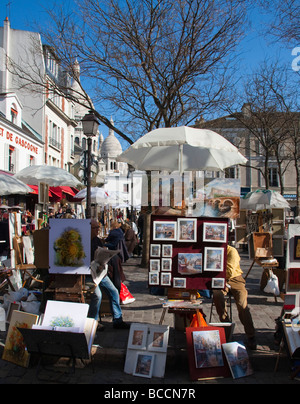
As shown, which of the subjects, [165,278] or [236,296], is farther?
[236,296]

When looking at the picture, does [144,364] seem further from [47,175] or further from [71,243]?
[47,175]

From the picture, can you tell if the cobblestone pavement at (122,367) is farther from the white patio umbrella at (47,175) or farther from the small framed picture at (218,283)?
the white patio umbrella at (47,175)

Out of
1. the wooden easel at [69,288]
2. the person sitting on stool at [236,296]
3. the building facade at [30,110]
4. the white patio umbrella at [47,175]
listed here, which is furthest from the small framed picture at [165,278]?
the building facade at [30,110]

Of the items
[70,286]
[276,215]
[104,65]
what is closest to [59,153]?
[104,65]

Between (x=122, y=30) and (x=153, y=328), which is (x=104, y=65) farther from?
(x=153, y=328)

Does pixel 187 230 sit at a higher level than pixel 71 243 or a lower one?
higher

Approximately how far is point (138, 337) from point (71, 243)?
1449mm

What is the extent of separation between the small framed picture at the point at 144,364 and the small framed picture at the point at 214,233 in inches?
59.6

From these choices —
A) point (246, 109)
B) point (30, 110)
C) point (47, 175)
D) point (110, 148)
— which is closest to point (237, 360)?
point (47, 175)

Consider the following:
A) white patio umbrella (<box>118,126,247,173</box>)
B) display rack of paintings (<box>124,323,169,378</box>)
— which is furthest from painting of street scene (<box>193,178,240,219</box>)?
display rack of paintings (<box>124,323,169,378</box>)

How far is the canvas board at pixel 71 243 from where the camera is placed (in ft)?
15.9

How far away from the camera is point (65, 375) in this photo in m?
4.25

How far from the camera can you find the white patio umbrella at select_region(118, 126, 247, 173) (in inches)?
191

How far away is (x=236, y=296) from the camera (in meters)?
4.91
